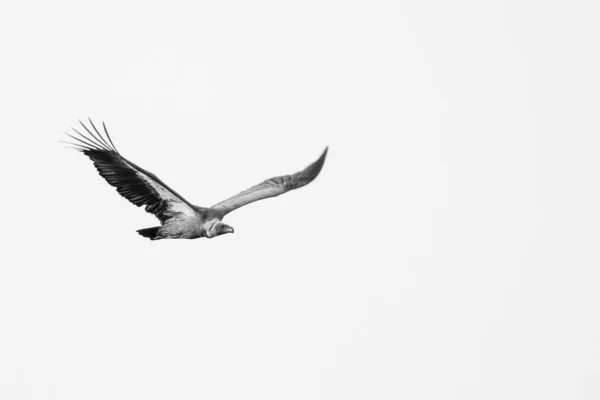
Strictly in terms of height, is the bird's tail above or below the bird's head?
above

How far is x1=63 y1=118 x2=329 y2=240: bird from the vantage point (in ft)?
99.3

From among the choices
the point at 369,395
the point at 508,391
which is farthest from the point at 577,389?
the point at 369,395

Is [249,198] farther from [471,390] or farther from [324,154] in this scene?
[471,390]

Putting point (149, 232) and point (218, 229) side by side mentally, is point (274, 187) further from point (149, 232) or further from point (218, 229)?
point (149, 232)

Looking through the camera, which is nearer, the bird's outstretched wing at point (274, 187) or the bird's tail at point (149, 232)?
the bird's tail at point (149, 232)

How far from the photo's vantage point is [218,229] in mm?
32031

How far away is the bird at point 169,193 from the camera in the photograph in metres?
30.3

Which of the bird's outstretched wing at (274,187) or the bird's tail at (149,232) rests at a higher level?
the bird's outstretched wing at (274,187)

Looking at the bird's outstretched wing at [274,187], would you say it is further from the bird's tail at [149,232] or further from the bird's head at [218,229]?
the bird's tail at [149,232]

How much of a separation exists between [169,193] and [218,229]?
5.43 feet

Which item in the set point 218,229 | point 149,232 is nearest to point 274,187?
point 218,229

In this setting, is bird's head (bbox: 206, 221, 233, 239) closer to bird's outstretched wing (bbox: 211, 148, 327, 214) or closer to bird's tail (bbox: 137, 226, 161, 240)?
bird's outstretched wing (bbox: 211, 148, 327, 214)

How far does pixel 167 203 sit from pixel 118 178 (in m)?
1.39

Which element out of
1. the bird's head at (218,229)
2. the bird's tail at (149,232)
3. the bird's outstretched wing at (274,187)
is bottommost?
the bird's head at (218,229)
